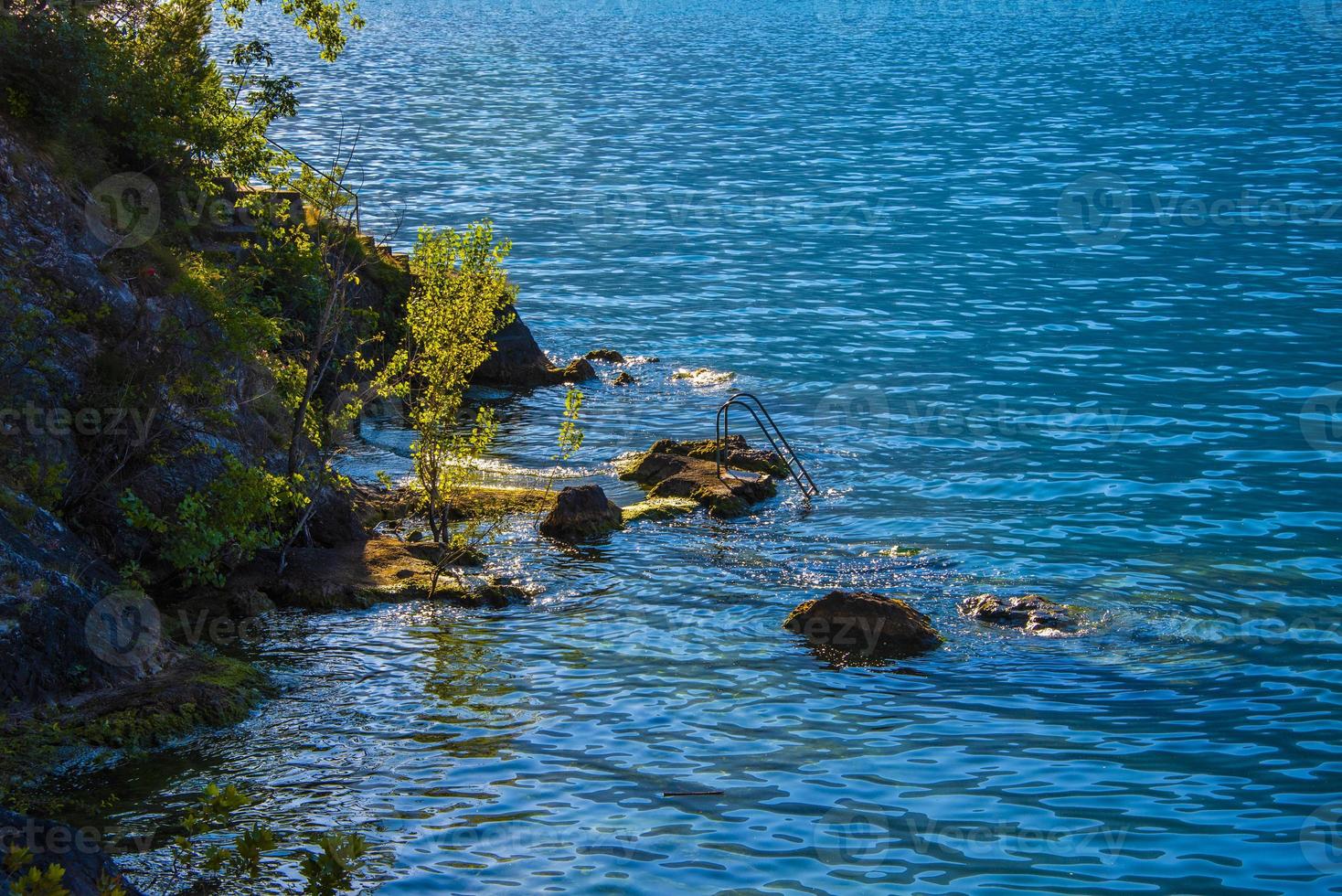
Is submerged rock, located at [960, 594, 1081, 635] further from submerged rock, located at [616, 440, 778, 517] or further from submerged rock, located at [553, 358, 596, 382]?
submerged rock, located at [553, 358, 596, 382]

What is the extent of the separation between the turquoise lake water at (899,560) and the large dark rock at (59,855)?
2185 millimetres

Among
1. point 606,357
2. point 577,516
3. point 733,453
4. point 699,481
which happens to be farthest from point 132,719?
point 606,357

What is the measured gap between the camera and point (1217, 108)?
62875 millimetres

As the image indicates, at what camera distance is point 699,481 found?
72.8ft

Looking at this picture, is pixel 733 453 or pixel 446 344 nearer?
pixel 446 344

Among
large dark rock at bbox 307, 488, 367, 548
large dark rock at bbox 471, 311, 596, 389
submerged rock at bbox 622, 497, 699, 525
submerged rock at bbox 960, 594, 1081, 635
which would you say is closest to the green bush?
large dark rock at bbox 307, 488, 367, 548

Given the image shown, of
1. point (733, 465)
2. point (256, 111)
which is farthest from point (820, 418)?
point (256, 111)

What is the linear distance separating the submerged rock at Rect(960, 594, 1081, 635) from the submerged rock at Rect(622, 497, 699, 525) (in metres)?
5.09

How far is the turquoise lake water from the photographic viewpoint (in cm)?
1272

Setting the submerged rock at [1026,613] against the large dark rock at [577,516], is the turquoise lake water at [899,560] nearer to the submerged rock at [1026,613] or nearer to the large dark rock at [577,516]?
the submerged rock at [1026,613]

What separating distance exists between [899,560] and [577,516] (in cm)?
456

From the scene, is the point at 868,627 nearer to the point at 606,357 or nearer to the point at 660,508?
the point at 660,508

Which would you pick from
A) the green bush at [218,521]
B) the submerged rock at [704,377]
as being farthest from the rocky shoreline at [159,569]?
the submerged rock at [704,377]

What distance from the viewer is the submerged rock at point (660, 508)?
21.4 m
